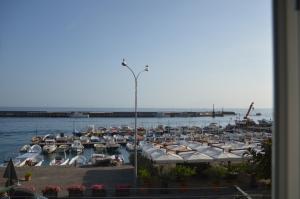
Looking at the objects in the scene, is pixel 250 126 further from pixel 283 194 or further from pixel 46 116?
pixel 46 116

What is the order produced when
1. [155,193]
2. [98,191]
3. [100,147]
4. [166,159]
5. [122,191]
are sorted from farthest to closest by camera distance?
[100,147] → [166,159] → [155,193] → [122,191] → [98,191]

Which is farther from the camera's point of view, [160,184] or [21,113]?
[21,113]

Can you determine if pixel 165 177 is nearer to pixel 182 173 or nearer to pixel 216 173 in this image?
pixel 182 173

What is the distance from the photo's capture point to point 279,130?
121cm

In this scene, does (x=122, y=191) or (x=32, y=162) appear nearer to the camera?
(x=122, y=191)

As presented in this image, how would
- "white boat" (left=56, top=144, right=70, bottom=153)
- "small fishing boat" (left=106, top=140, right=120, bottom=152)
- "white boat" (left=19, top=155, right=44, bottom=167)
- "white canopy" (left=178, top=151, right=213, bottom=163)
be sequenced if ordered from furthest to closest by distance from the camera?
"small fishing boat" (left=106, top=140, right=120, bottom=152), "white boat" (left=56, top=144, right=70, bottom=153), "white boat" (left=19, top=155, right=44, bottom=167), "white canopy" (left=178, top=151, right=213, bottom=163)

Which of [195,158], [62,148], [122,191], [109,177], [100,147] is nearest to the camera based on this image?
[122,191]

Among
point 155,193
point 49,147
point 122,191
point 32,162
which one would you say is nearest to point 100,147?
point 49,147

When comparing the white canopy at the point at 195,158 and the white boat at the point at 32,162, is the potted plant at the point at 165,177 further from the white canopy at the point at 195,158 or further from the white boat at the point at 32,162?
the white boat at the point at 32,162

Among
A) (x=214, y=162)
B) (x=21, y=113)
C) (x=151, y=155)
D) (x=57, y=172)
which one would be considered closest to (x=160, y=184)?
(x=151, y=155)

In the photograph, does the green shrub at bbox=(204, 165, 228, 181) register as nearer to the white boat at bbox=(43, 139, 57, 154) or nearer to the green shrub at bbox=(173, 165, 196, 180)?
the green shrub at bbox=(173, 165, 196, 180)

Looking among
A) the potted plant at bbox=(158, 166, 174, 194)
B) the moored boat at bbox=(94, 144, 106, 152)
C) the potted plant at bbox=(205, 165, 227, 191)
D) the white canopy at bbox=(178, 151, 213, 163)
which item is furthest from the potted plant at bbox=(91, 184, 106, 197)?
the moored boat at bbox=(94, 144, 106, 152)

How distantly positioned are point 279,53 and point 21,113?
339 ft

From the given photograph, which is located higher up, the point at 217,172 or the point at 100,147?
the point at 217,172
